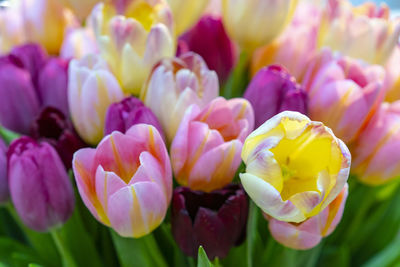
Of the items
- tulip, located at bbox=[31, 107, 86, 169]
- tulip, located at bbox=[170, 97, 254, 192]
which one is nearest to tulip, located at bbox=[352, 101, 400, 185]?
tulip, located at bbox=[170, 97, 254, 192]

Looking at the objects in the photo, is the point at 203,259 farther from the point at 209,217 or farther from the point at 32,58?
the point at 32,58

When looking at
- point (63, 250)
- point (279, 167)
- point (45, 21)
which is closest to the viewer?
point (279, 167)

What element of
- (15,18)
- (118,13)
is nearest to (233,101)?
(118,13)

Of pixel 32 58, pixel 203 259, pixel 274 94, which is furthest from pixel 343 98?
pixel 32 58

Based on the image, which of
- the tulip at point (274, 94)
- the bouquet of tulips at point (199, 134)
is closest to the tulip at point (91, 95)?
the bouquet of tulips at point (199, 134)

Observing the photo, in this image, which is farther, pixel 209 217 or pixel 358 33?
A: pixel 358 33

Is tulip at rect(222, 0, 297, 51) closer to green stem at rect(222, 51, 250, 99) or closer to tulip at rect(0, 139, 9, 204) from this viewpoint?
green stem at rect(222, 51, 250, 99)

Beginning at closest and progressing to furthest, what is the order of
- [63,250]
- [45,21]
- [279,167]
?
1. [279,167]
2. [63,250]
3. [45,21]
